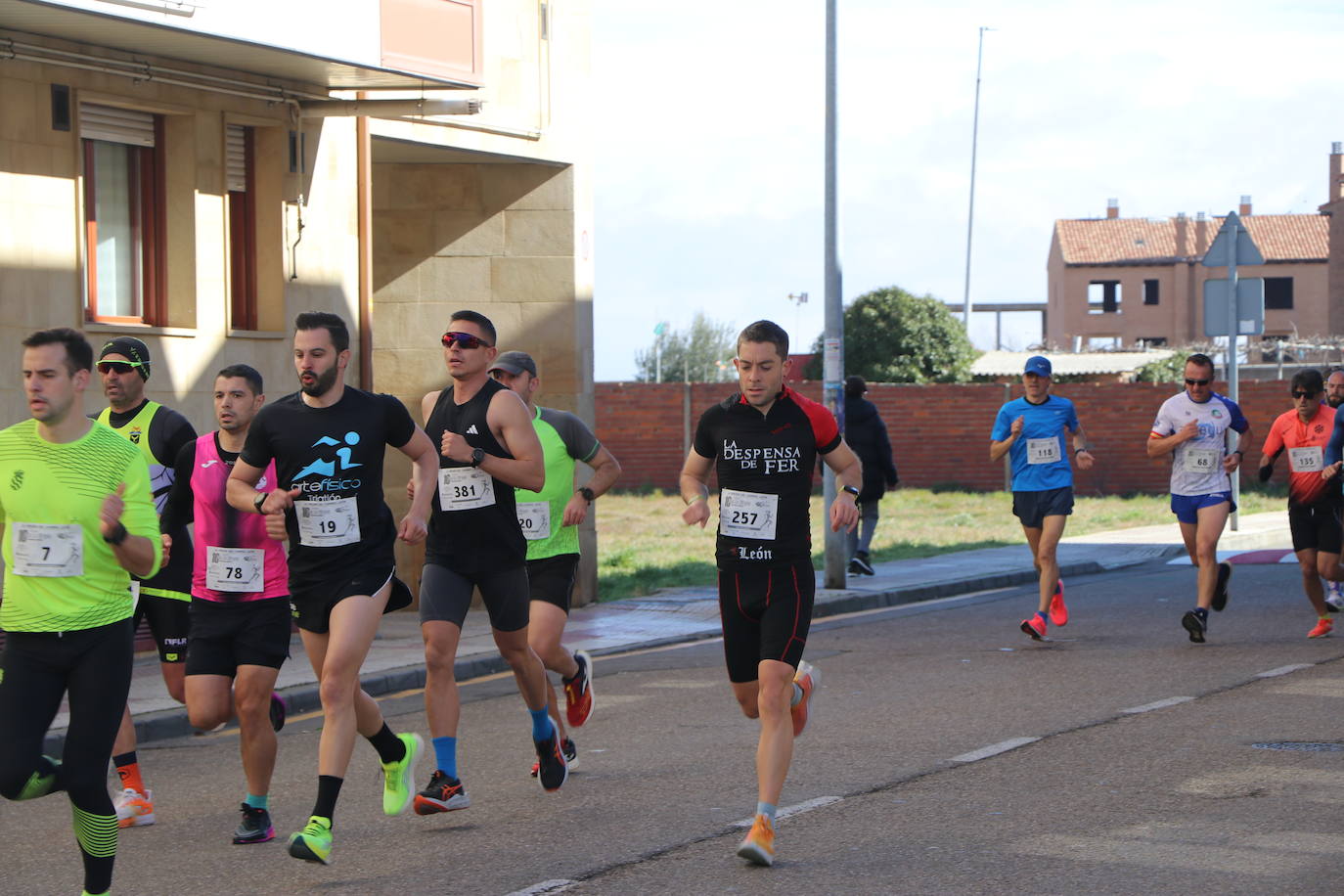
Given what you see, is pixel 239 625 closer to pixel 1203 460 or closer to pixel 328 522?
pixel 328 522

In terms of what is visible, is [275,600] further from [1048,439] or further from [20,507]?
[1048,439]

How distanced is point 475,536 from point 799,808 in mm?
1778

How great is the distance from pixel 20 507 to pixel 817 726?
4.90 metres

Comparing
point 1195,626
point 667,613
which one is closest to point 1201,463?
point 1195,626

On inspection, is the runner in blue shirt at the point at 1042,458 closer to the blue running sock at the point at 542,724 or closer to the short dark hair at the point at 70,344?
the blue running sock at the point at 542,724

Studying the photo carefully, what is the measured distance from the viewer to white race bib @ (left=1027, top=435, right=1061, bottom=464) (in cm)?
1255

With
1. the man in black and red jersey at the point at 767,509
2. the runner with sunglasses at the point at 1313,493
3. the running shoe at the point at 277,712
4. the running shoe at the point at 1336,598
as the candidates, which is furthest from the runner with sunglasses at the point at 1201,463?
the running shoe at the point at 277,712

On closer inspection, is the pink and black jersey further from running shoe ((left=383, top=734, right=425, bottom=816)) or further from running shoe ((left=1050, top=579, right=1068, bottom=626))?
running shoe ((left=1050, top=579, right=1068, bottom=626))

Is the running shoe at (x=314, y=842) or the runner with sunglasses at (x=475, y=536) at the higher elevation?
the runner with sunglasses at (x=475, y=536)

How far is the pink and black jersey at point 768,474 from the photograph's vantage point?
262 inches

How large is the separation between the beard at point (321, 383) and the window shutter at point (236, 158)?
7.09 metres

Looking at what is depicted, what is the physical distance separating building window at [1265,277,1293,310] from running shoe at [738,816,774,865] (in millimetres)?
72634

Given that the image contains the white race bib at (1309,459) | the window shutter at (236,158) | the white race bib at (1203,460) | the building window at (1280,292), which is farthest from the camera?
the building window at (1280,292)

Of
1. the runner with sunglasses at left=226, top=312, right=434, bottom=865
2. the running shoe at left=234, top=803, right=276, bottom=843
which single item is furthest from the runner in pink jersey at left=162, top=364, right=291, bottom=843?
the runner with sunglasses at left=226, top=312, right=434, bottom=865
